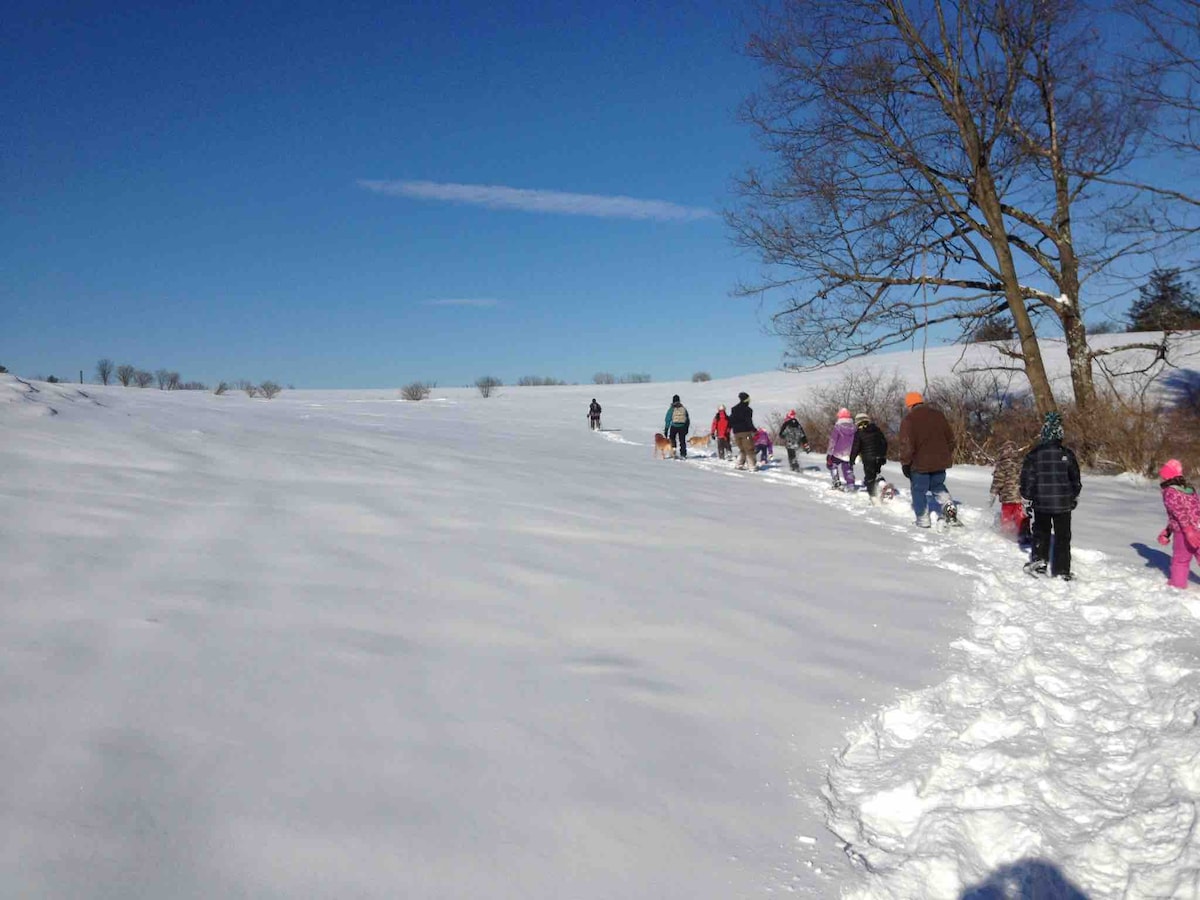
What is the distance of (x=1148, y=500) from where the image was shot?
11570 mm

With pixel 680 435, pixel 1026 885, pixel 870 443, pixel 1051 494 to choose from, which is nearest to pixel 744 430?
pixel 680 435

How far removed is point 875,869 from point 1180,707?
2.39 meters

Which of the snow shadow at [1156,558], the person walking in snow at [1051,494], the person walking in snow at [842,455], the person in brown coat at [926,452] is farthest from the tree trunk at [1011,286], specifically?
the person walking in snow at [1051,494]

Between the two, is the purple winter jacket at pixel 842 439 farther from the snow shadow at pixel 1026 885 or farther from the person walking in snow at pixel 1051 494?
the snow shadow at pixel 1026 885

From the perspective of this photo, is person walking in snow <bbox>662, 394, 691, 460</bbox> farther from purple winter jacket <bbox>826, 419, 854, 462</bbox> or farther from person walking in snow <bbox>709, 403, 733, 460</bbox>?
purple winter jacket <bbox>826, 419, 854, 462</bbox>

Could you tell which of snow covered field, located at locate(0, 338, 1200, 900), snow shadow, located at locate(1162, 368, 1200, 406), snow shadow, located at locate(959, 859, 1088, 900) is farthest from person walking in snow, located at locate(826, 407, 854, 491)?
snow shadow, located at locate(1162, 368, 1200, 406)

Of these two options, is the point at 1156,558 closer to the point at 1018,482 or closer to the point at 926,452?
the point at 1018,482

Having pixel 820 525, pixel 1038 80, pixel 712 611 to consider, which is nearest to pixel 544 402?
pixel 1038 80

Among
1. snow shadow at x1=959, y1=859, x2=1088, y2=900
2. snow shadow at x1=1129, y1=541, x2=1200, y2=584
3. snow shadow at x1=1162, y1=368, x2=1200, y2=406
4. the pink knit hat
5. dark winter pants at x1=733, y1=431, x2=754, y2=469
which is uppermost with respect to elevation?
snow shadow at x1=1162, y1=368, x2=1200, y2=406

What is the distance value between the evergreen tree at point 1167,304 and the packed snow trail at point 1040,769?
11756 mm

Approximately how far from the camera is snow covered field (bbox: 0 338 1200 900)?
8.64 ft

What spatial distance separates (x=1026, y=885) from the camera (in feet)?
9.07

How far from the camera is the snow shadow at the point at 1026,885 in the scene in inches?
107

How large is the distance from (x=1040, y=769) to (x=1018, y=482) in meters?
5.73
